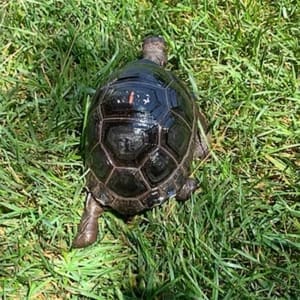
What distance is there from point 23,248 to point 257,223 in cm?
106

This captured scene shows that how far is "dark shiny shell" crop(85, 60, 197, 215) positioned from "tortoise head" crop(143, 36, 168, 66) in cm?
39

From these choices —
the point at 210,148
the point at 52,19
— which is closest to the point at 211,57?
the point at 210,148

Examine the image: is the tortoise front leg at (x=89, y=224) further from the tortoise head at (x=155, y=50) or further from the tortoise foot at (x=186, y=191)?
the tortoise head at (x=155, y=50)

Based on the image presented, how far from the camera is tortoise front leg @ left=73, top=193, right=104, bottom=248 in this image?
3031 mm

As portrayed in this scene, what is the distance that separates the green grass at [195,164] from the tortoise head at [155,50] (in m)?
0.08

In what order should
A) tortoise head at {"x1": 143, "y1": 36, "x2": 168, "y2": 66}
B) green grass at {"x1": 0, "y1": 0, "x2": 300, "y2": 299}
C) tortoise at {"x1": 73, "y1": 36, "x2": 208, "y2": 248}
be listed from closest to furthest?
green grass at {"x1": 0, "y1": 0, "x2": 300, "y2": 299} → tortoise at {"x1": 73, "y1": 36, "x2": 208, "y2": 248} → tortoise head at {"x1": 143, "y1": 36, "x2": 168, "y2": 66}

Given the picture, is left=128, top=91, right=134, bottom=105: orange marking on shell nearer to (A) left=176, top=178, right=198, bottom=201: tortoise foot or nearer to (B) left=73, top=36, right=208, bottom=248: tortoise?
(B) left=73, top=36, right=208, bottom=248: tortoise

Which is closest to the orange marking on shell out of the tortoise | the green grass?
the tortoise

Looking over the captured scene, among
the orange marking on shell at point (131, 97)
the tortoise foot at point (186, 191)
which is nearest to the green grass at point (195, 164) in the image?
the tortoise foot at point (186, 191)

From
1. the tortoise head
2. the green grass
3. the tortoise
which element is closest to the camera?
the green grass

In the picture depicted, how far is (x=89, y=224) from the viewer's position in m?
3.06

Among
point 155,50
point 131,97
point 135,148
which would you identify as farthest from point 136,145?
point 155,50

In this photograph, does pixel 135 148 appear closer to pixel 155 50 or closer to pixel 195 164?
pixel 195 164

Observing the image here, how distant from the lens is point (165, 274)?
2.94 meters
